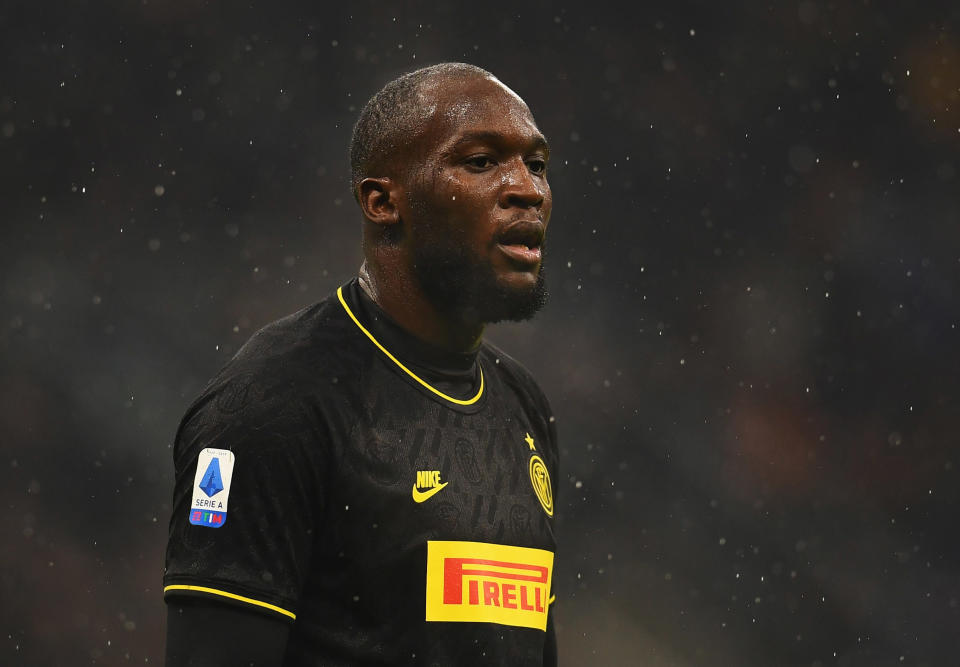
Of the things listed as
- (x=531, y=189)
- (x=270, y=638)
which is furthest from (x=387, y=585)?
(x=531, y=189)

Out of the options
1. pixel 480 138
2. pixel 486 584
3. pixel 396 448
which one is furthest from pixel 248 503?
pixel 480 138

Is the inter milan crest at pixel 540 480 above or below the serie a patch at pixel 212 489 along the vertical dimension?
below

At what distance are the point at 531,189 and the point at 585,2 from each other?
627 centimetres

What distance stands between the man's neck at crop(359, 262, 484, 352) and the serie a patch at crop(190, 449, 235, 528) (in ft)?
1.83

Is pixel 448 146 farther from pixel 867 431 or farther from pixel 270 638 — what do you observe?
pixel 867 431

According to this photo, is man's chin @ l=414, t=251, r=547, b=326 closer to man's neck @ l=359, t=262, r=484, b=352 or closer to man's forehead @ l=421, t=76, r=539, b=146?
man's neck @ l=359, t=262, r=484, b=352

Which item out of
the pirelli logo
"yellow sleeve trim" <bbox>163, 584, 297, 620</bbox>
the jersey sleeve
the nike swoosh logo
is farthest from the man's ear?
"yellow sleeve trim" <bbox>163, 584, 297, 620</bbox>

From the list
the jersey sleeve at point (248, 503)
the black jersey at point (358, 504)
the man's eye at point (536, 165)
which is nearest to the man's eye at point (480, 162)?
the man's eye at point (536, 165)

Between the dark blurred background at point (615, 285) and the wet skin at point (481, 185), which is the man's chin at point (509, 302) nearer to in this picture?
the wet skin at point (481, 185)

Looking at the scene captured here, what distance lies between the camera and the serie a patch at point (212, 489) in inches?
92.5

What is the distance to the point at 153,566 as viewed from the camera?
7.59 m

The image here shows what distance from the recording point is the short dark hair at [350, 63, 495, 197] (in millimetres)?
→ 2734

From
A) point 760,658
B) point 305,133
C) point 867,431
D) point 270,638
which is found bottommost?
point 760,658

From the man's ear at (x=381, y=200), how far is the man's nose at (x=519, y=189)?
245 mm
